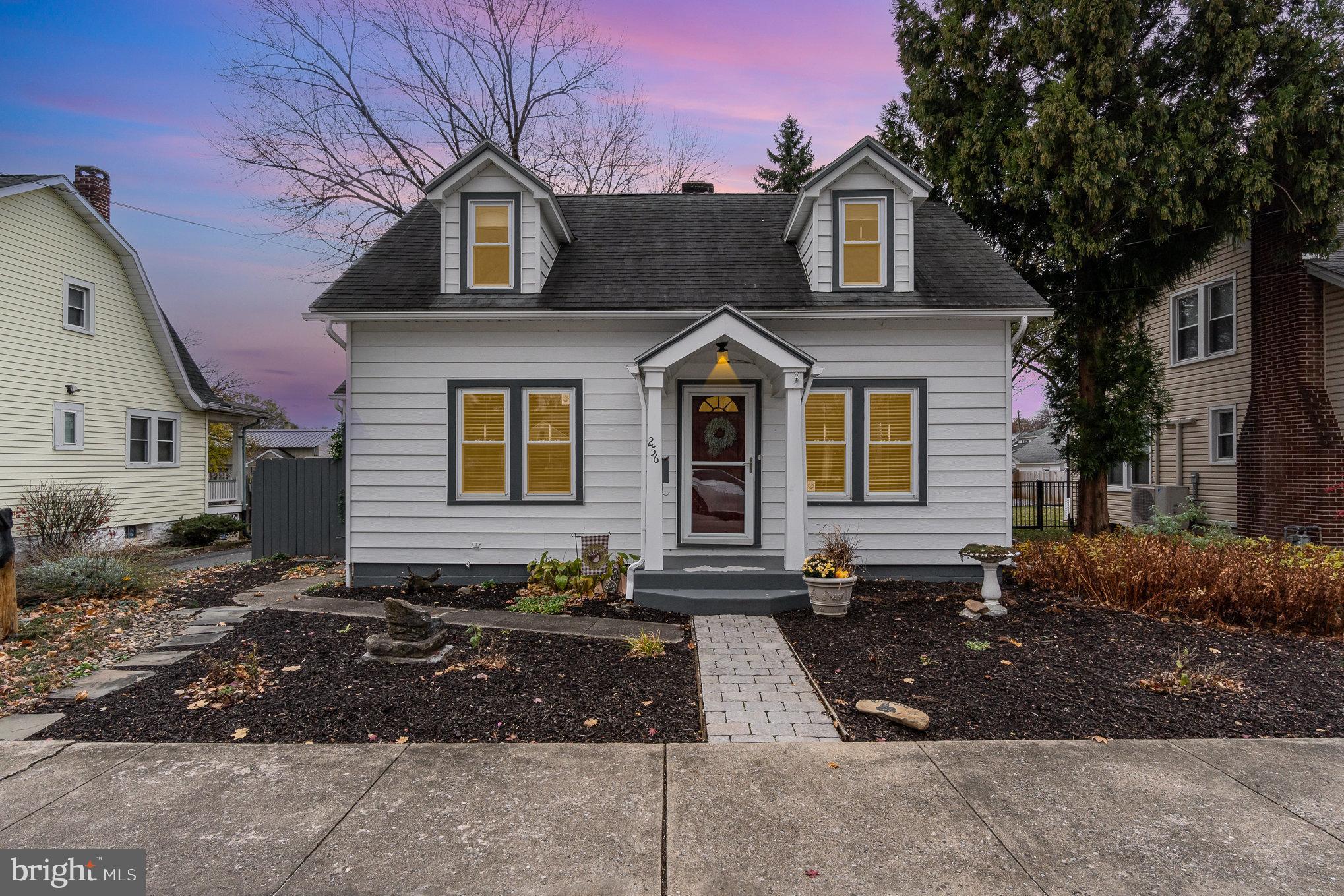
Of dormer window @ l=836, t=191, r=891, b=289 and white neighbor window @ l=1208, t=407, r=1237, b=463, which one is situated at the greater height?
dormer window @ l=836, t=191, r=891, b=289

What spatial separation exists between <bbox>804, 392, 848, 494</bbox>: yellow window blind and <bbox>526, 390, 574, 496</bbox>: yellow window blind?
3252 millimetres

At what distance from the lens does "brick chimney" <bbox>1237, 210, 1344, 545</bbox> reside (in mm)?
10617

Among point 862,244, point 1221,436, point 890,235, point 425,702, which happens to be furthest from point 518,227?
point 1221,436

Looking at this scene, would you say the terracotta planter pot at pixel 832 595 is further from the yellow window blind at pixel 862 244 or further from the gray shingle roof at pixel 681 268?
the yellow window blind at pixel 862 244

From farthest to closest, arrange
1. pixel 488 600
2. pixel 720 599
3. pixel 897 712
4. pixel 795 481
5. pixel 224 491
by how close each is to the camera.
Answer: pixel 224 491 < pixel 488 600 < pixel 795 481 < pixel 720 599 < pixel 897 712

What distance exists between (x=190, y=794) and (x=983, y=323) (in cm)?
895

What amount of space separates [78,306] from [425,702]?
588 inches

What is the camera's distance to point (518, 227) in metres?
8.46

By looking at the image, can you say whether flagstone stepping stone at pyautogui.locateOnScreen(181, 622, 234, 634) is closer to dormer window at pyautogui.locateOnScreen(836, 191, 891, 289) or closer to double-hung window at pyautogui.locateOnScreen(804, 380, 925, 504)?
double-hung window at pyautogui.locateOnScreen(804, 380, 925, 504)

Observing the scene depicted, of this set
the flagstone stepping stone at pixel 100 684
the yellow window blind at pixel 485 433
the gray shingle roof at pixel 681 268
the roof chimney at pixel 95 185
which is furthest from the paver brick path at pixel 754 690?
the roof chimney at pixel 95 185

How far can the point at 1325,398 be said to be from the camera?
35.4 ft

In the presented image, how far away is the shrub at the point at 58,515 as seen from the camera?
1095cm

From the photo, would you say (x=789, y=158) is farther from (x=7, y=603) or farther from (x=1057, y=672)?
(x=7, y=603)

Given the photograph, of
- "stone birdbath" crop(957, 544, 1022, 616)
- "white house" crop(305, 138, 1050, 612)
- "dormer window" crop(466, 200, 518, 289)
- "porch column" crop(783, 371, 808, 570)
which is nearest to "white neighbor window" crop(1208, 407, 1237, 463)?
"white house" crop(305, 138, 1050, 612)
